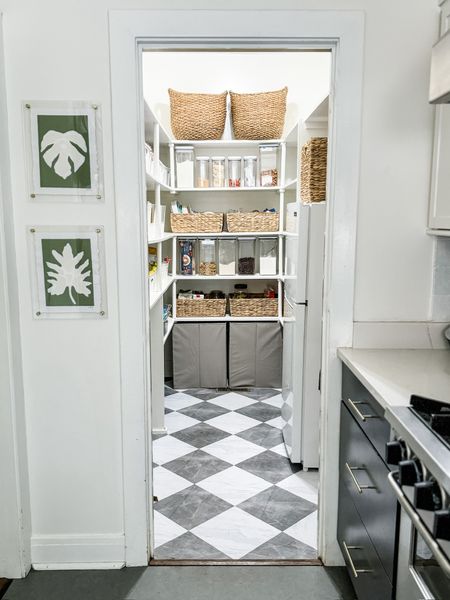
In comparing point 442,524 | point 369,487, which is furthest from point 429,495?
point 369,487

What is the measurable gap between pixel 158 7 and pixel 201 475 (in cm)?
230

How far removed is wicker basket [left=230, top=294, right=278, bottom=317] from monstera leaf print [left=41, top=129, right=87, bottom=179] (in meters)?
2.48

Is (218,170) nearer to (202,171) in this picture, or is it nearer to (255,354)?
(202,171)

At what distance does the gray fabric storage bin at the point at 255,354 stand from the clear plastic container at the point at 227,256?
0.46 metres

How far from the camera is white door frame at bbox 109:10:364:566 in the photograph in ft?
5.79

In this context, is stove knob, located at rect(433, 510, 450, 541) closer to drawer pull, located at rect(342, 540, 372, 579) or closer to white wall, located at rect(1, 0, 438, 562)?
drawer pull, located at rect(342, 540, 372, 579)

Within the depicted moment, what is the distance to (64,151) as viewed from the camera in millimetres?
1854

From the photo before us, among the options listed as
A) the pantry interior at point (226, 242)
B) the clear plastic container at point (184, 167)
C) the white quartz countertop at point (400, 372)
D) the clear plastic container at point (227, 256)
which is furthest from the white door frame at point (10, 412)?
the clear plastic container at point (227, 256)

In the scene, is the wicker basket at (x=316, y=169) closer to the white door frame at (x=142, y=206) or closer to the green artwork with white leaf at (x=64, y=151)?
the white door frame at (x=142, y=206)

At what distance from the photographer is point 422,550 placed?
1.16 m

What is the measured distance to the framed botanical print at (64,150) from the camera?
1.83 meters

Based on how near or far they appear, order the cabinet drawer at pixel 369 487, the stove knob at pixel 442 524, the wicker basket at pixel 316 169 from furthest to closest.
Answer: the wicker basket at pixel 316 169
the cabinet drawer at pixel 369 487
the stove knob at pixel 442 524

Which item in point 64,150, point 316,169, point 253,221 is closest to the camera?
point 64,150

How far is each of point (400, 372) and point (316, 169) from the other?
139cm
